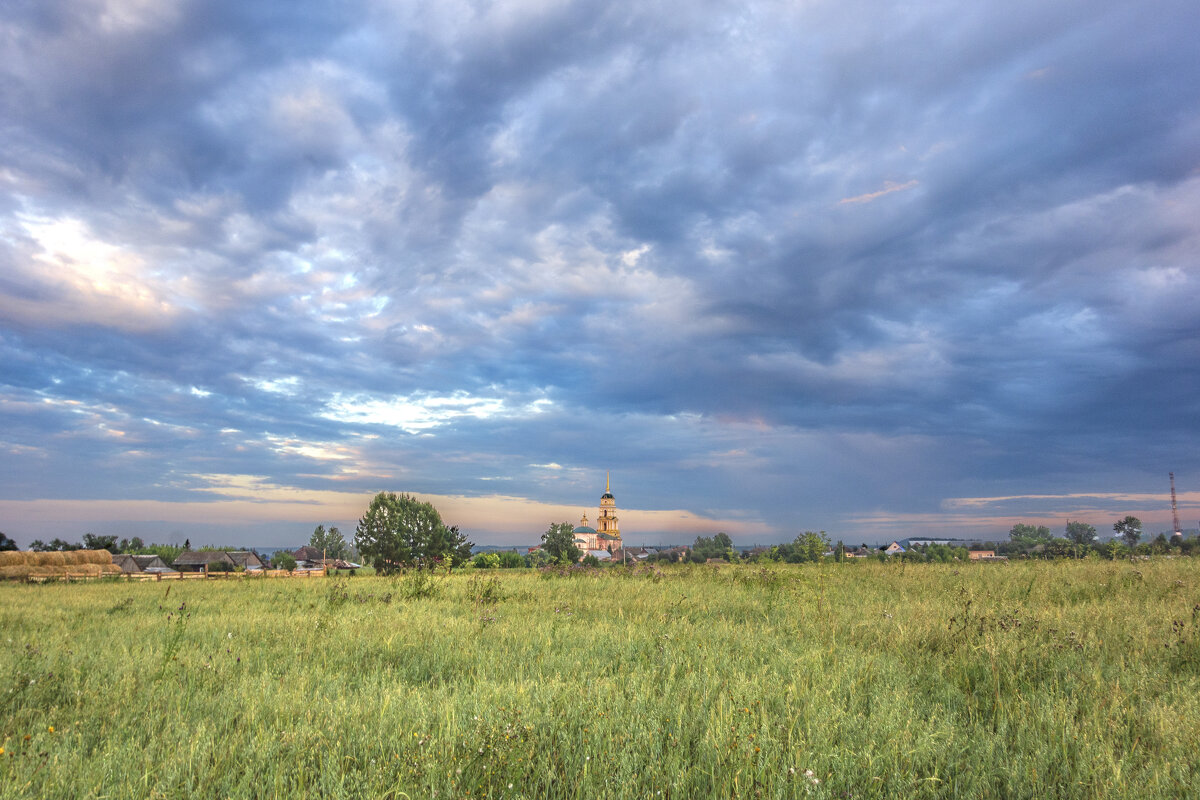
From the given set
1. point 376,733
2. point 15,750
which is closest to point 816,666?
point 376,733

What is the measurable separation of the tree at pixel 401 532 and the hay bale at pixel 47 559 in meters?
30.2

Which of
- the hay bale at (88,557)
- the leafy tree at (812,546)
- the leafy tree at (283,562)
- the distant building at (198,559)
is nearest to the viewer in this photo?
the leafy tree at (812,546)

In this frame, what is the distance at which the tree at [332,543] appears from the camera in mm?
154625

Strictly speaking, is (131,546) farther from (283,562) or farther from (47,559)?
(47,559)

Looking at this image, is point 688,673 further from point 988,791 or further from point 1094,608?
point 1094,608

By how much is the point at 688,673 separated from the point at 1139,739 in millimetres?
3349

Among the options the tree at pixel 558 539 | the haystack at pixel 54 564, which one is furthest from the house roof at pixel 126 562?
the tree at pixel 558 539

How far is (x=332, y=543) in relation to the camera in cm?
16100

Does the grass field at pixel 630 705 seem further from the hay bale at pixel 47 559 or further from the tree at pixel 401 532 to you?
the tree at pixel 401 532

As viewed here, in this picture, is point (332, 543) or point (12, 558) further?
point (332, 543)

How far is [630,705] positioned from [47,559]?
197 feet

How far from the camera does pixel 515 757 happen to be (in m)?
3.51

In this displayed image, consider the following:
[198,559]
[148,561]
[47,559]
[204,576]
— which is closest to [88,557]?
[47,559]

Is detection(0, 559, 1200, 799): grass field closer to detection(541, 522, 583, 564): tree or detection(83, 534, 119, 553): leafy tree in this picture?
detection(83, 534, 119, 553): leafy tree
